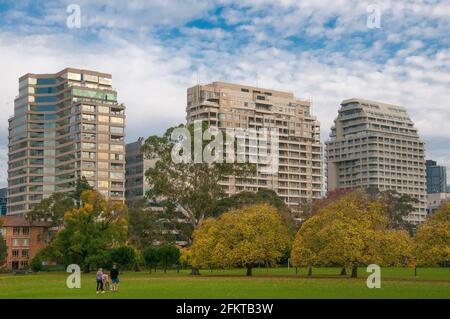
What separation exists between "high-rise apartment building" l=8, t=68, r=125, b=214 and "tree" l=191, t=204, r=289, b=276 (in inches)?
3706

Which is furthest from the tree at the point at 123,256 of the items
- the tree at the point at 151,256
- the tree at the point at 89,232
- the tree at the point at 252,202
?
the tree at the point at 252,202

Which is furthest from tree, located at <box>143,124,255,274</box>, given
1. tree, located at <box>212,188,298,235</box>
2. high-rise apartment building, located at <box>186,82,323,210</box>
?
high-rise apartment building, located at <box>186,82,323,210</box>

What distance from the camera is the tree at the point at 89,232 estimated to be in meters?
86.6

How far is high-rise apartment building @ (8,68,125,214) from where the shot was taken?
168 m

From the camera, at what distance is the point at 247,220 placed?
237ft

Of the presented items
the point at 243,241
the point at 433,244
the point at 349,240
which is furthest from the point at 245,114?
the point at 433,244

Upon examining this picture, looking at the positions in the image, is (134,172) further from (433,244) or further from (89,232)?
(433,244)

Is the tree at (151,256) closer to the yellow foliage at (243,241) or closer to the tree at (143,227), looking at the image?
the yellow foliage at (243,241)

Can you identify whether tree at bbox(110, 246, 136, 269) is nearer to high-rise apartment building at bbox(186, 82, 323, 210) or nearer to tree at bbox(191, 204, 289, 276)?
tree at bbox(191, 204, 289, 276)

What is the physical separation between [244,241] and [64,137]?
354ft

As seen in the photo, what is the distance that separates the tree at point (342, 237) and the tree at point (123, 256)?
23.0 meters

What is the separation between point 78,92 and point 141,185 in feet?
83.2

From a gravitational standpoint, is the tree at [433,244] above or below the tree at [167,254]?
above
